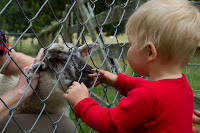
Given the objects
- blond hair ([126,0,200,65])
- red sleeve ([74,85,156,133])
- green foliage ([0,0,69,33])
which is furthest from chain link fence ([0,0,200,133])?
green foliage ([0,0,69,33])

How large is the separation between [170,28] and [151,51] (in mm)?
169

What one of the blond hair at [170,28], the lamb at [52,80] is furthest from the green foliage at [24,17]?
the blond hair at [170,28]

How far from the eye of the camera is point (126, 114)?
122 cm

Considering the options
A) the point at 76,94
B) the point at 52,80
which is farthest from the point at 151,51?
the point at 52,80

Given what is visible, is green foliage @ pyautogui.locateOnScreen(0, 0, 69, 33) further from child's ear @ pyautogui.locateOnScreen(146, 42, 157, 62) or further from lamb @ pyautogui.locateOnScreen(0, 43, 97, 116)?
child's ear @ pyautogui.locateOnScreen(146, 42, 157, 62)

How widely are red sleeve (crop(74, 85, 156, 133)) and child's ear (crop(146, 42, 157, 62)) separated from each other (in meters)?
Answer: 0.20

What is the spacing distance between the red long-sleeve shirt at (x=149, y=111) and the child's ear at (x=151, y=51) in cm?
14

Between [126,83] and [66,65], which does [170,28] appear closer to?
[126,83]

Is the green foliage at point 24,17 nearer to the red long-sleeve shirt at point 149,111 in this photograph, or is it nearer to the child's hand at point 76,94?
the child's hand at point 76,94

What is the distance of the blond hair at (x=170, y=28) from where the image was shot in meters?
1.24

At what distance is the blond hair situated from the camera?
1.24 m

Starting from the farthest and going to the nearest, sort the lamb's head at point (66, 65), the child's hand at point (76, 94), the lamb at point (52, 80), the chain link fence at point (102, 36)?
the lamb at point (52, 80)
the lamb's head at point (66, 65)
the chain link fence at point (102, 36)
the child's hand at point (76, 94)

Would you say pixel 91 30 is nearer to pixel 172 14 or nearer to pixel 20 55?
pixel 20 55

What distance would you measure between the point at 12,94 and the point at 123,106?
93 cm
